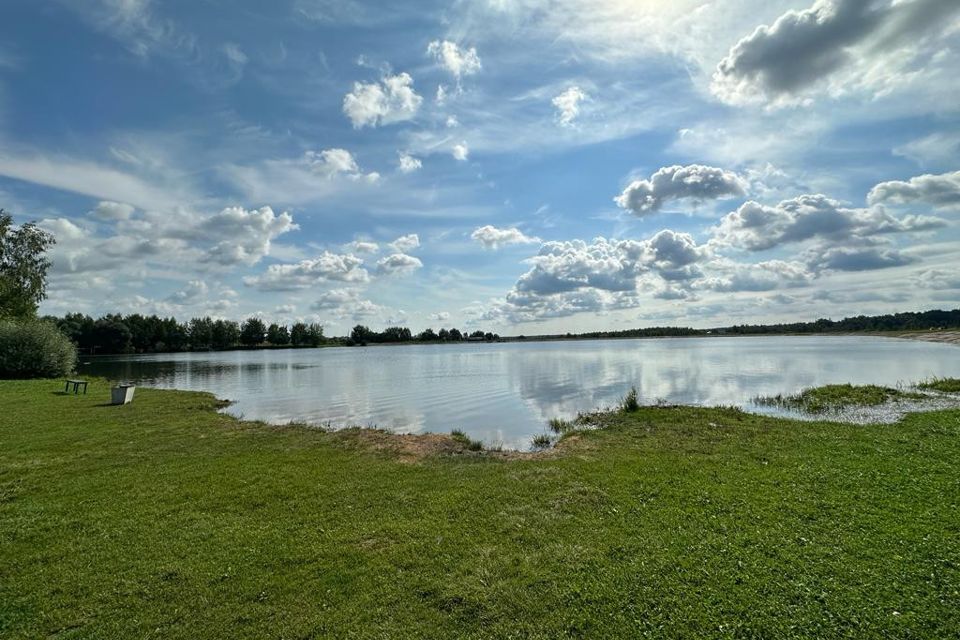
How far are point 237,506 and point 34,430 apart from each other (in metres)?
12.9

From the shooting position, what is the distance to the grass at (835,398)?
65.5 feet

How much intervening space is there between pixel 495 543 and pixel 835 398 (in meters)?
22.5

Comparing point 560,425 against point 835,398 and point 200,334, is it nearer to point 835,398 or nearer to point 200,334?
point 835,398

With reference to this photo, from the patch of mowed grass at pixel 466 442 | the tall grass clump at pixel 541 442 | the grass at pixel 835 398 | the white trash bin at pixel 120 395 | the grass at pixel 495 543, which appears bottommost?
the tall grass clump at pixel 541 442

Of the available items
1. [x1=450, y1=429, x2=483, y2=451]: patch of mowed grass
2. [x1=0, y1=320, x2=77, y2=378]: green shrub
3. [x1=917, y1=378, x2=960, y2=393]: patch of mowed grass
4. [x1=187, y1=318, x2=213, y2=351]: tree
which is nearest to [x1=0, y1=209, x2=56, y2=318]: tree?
[x1=0, y1=320, x2=77, y2=378]: green shrub

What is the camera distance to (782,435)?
13.0 meters

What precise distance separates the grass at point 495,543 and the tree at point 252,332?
153m

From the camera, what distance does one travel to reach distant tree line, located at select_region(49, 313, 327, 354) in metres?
108

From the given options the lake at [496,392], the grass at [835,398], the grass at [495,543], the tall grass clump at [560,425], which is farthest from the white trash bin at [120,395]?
the grass at [835,398]

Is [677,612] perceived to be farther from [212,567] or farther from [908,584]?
[212,567]

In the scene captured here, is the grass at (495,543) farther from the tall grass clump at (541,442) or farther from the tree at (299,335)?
the tree at (299,335)

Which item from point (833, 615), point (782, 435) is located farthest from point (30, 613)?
point (782, 435)

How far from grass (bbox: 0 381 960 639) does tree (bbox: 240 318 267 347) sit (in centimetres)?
15276

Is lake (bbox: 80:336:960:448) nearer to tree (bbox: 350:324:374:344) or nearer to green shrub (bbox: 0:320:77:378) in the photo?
green shrub (bbox: 0:320:77:378)
